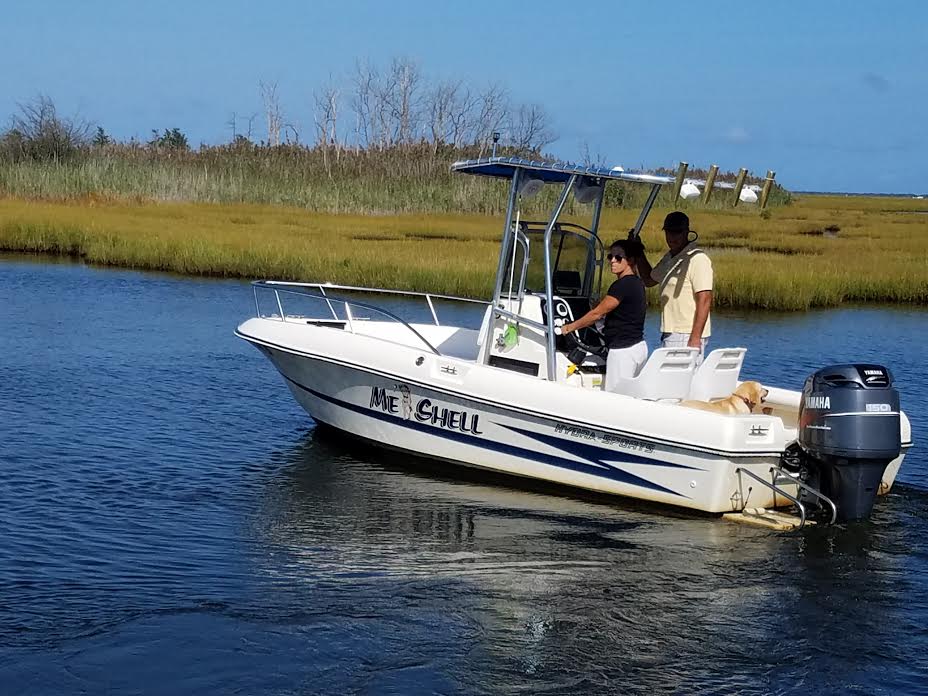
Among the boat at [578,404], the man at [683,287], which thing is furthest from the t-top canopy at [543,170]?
the man at [683,287]

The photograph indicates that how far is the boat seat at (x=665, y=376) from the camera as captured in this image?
852 cm

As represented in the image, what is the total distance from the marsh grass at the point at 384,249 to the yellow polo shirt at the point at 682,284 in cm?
1088

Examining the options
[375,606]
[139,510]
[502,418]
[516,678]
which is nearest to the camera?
[516,678]

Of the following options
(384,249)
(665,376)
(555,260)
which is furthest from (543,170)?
(384,249)

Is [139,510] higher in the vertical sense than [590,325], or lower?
lower

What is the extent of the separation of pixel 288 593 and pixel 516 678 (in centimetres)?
153

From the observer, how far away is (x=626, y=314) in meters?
8.86

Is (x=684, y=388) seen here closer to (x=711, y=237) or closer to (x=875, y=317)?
(x=875, y=317)

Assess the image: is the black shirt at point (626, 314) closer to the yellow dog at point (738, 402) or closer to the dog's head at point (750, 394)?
the yellow dog at point (738, 402)

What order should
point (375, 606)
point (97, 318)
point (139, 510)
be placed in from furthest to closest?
point (97, 318) < point (139, 510) < point (375, 606)

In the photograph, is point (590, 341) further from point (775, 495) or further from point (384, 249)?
point (384, 249)

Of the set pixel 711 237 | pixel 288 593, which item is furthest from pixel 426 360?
pixel 711 237

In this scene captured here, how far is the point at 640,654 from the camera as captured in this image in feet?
20.2

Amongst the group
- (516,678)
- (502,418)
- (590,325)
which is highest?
(590,325)
